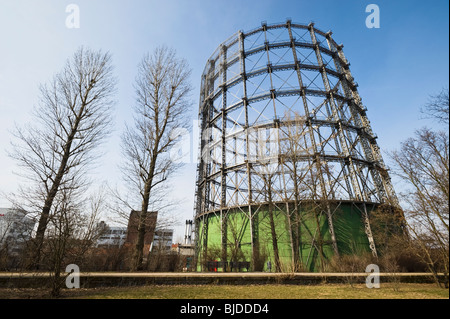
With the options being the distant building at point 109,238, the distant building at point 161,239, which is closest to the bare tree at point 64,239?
the distant building at point 109,238

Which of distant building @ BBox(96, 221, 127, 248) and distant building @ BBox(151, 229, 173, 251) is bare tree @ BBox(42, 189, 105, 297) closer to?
distant building @ BBox(96, 221, 127, 248)

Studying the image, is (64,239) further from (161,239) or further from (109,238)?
(109,238)

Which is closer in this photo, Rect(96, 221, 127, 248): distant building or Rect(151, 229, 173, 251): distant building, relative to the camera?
Rect(96, 221, 127, 248): distant building

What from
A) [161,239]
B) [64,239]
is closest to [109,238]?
[161,239]

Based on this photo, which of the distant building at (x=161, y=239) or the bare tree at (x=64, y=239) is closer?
the bare tree at (x=64, y=239)

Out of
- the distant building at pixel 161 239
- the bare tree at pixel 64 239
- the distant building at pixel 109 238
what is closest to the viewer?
the bare tree at pixel 64 239

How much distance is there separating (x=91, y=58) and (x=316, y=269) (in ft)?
→ 63.8

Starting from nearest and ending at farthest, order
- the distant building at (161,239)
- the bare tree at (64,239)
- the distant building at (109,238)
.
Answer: the bare tree at (64,239), the distant building at (109,238), the distant building at (161,239)

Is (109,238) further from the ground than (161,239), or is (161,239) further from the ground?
(161,239)

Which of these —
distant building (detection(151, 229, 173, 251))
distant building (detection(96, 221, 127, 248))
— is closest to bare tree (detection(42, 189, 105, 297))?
distant building (detection(96, 221, 127, 248))

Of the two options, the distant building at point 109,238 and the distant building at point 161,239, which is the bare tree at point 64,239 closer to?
the distant building at point 109,238

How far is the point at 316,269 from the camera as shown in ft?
42.2
